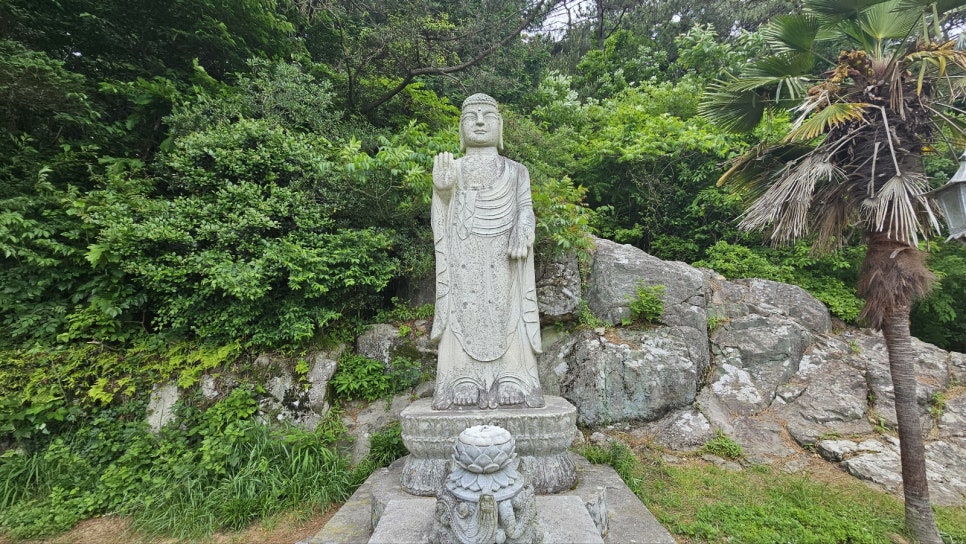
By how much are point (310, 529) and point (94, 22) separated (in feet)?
24.5

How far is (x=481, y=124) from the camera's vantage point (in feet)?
12.6

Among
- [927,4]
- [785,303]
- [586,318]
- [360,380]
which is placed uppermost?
[927,4]

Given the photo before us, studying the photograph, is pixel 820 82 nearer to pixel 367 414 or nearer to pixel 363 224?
pixel 363 224

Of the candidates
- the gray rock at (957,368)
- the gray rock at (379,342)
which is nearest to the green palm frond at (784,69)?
the gray rock at (957,368)

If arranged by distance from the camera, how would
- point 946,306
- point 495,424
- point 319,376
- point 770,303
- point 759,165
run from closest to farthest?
point 495,424, point 759,165, point 319,376, point 770,303, point 946,306

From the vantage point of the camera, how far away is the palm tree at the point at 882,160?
3.44m

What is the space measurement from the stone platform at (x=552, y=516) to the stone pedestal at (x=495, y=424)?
14cm

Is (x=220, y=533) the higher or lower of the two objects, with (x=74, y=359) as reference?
lower

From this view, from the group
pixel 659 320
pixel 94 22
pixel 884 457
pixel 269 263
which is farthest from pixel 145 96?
pixel 884 457

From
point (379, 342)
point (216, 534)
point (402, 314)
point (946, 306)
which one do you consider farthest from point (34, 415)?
point (946, 306)

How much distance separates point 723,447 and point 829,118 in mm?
3533

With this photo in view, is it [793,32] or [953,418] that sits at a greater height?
[793,32]

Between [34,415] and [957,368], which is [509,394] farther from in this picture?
[957,368]

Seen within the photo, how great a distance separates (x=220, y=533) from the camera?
354cm
